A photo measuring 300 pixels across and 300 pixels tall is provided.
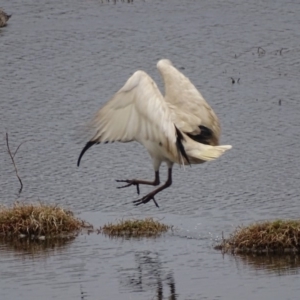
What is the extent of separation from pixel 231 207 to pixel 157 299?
4170mm

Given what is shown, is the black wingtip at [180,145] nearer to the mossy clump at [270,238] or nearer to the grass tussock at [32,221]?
the mossy clump at [270,238]

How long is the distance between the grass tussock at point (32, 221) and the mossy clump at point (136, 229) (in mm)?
542

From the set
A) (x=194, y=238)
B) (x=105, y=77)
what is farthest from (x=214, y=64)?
(x=194, y=238)

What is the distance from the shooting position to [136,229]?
12781 mm

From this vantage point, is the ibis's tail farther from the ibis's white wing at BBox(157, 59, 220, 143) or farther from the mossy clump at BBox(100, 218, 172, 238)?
the mossy clump at BBox(100, 218, 172, 238)

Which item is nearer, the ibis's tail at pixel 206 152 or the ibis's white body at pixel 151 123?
the ibis's white body at pixel 151 123

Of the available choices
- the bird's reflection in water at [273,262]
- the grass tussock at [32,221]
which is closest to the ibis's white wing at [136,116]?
the bird's reflection in water at [273,262]

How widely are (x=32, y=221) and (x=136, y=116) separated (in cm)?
328

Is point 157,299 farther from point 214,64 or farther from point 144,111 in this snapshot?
point 214,64

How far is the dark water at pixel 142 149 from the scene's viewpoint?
11094 millimetres

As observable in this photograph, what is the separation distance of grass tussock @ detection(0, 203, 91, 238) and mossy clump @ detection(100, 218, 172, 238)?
54 centimetres

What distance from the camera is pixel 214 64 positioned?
79.0 feet

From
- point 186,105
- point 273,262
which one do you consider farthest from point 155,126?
point 273,262

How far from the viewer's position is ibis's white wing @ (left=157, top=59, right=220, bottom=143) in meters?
10.5
